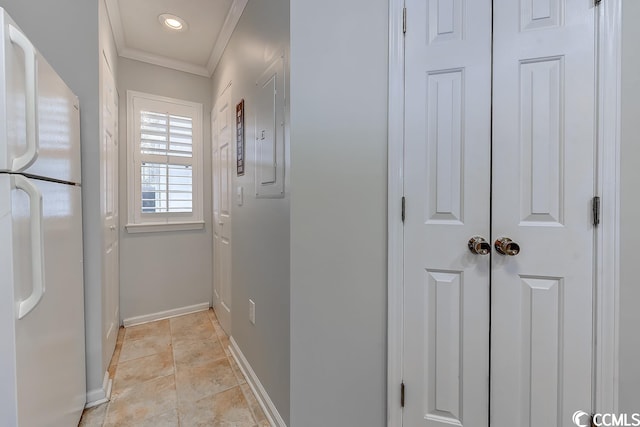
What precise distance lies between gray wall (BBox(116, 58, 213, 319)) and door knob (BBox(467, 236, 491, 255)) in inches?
105

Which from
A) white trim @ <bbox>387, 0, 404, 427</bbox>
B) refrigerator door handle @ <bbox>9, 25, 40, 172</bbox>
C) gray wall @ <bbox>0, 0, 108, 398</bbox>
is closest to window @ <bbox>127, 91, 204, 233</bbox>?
gray wall @ <bbox>0, 0, 108, 398</bbox>

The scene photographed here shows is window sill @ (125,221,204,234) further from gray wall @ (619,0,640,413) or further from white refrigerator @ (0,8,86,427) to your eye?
gray wall @ (619,0,640,413)

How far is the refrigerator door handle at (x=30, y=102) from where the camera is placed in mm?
812

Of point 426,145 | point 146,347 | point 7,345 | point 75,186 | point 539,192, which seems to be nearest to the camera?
point 7,345

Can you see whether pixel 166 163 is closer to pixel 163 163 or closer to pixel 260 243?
pixel 163 163

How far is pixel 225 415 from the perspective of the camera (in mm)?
1518

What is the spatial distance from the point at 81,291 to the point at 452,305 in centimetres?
192

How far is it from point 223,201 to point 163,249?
2.97ft

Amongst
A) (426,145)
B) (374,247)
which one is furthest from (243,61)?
(374,247)

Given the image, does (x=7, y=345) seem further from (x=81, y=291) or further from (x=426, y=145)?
(x=426, y=145)

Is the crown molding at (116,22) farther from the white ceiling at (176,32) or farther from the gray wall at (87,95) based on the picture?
the gray wall at (87,95)

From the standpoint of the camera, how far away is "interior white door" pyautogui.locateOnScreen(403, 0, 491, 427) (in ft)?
3.59

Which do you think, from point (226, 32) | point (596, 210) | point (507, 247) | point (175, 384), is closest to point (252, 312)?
point (175, 384)

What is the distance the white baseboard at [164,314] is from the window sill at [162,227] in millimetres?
848
